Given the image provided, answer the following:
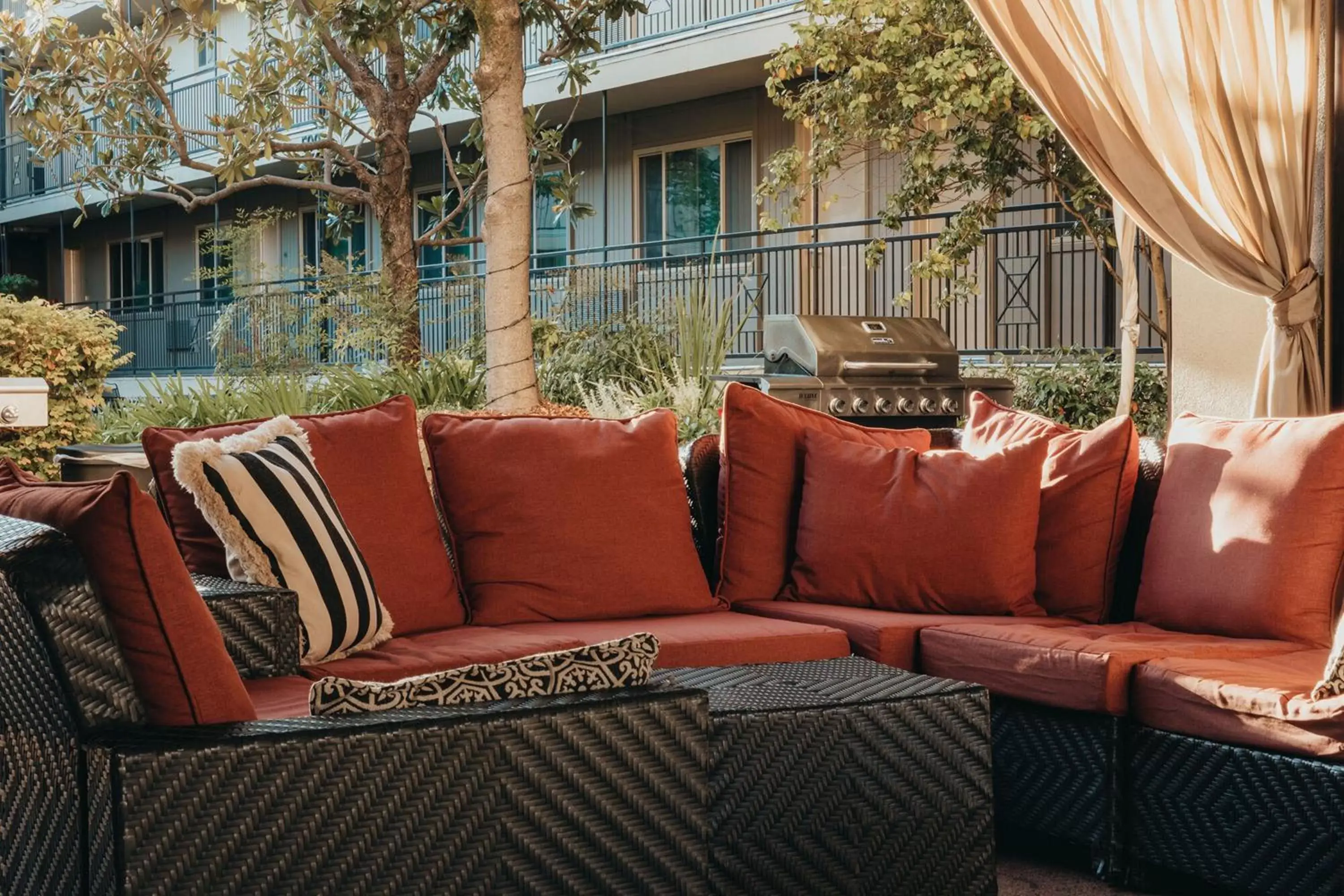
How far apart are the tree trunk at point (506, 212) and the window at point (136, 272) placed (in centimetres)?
1202

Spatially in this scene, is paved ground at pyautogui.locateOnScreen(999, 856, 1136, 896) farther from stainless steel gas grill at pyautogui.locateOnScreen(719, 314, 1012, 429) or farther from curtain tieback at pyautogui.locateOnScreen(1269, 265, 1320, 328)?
stainless steel gas grill at pyautogui.locateOnScreen(719, 314, 1012, 429)

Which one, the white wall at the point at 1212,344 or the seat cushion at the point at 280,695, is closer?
the seat cushion at the point at 280,695

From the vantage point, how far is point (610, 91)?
11609 mm

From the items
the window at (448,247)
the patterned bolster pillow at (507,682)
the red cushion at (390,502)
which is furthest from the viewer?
the window at (448,247)

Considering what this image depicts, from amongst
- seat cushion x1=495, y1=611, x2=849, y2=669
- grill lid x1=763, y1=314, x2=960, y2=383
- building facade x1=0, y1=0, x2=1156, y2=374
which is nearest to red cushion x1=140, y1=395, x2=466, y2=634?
seat cushion x1=495, y1=611, x2=849, y2=669

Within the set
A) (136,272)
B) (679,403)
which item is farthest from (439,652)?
(136,272)

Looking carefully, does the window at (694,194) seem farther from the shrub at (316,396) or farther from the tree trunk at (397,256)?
the shrub at (316,396)

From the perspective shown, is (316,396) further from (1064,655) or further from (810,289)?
(810,289)

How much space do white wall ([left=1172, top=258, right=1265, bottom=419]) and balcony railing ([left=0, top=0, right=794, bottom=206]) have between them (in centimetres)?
345

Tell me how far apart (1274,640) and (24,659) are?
2.40 meters

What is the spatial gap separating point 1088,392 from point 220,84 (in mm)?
4748

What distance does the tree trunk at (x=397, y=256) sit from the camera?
313 inches

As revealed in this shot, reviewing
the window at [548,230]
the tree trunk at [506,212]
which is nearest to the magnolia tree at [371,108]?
the tree trunk at [506,212]

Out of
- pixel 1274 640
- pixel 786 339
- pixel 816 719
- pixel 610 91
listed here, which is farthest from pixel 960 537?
pixel 610 91
